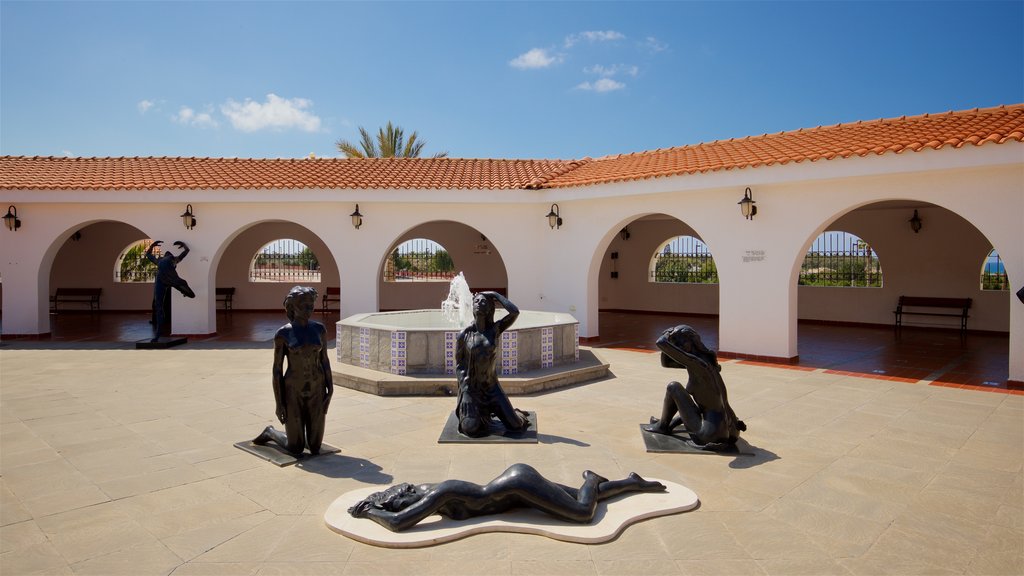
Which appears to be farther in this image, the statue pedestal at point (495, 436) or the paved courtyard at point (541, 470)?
the statue pedestal at point (495, 436)

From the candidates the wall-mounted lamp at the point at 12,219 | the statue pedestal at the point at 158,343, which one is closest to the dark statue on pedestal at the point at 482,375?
the statue pedestal at the point at 158,343

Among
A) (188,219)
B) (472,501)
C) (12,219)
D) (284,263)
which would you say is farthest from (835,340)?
(12,219)

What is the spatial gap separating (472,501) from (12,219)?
1484 cm

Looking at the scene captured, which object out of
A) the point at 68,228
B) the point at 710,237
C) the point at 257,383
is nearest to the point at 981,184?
the point at 710,237

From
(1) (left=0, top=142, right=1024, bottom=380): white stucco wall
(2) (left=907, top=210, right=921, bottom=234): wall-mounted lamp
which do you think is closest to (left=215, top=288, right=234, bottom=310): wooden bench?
(1) (left=0, top=142, right=1024, bottom=380): white stucco wall

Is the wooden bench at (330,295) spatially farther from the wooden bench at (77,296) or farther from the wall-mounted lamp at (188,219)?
the wooden bench at (77,296)

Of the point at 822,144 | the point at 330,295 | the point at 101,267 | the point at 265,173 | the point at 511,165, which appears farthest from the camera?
the point at 330,295

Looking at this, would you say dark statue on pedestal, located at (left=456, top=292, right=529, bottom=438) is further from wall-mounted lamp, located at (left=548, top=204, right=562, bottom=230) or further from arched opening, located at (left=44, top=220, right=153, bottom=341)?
arched opening, located at (left=44, top=220, right=153, bottom=341)

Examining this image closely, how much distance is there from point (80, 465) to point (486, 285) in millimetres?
15873

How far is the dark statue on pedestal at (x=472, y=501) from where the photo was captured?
3.83 m

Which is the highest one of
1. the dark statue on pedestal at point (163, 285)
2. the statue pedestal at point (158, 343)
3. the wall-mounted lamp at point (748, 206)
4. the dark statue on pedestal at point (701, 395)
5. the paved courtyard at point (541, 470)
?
the wall-mounted lamp at point (748, 206)

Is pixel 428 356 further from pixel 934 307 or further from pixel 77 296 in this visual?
pixel 77 296

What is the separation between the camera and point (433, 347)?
8.44 meters

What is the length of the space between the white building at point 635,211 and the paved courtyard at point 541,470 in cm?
282
